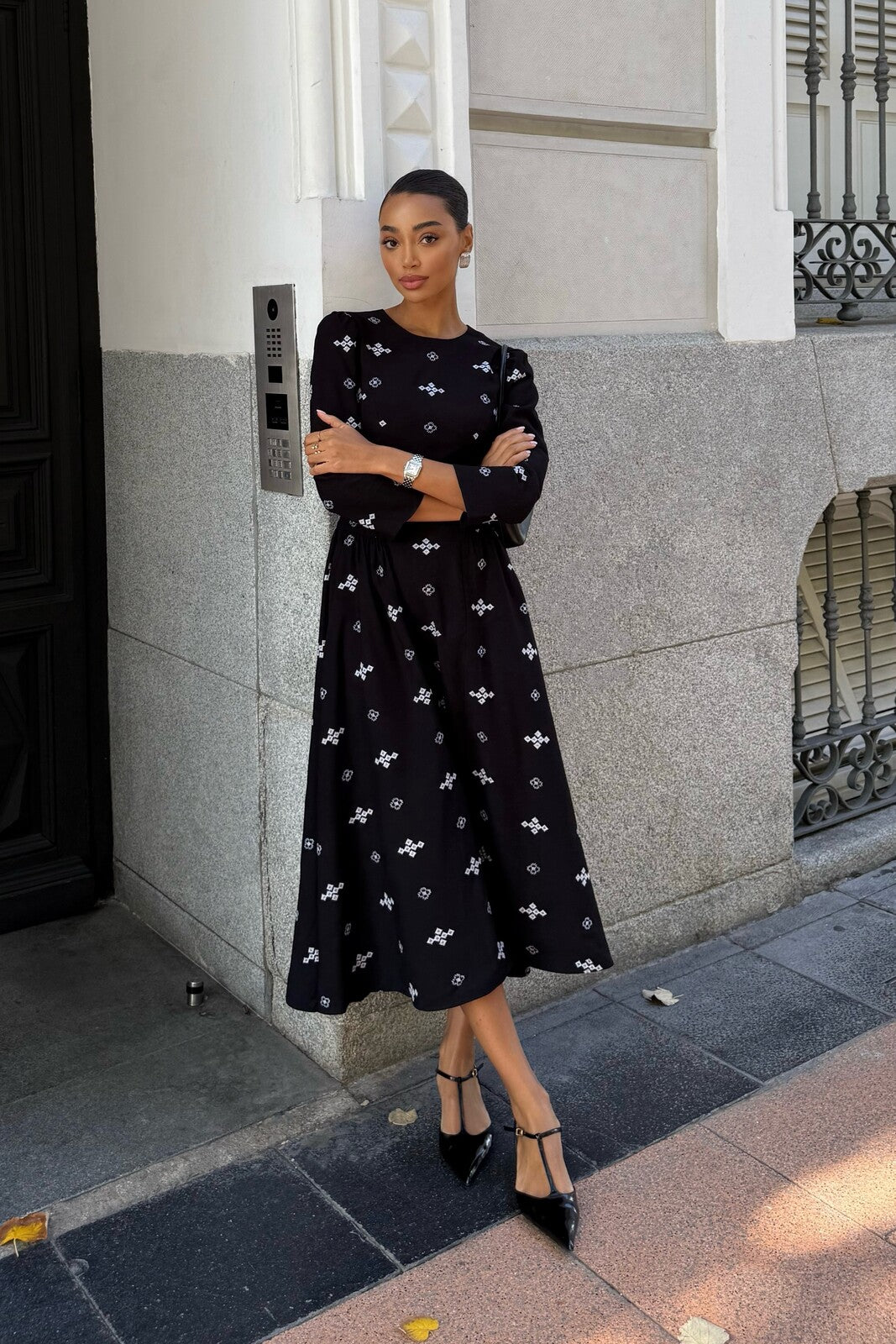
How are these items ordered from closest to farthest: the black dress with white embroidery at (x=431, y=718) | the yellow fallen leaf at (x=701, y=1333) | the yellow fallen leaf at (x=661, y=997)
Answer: the yellow fallen leaf at (x=701, y=1333), the black dress with white embroidery at (x=431, y=718), the yellow fallen leaf at (x=661, y=997)

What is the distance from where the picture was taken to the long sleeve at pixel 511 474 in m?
2.95

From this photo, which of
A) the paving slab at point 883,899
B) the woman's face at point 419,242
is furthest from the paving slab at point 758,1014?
the woman's face at point 419,242

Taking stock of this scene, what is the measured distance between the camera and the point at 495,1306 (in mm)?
2775

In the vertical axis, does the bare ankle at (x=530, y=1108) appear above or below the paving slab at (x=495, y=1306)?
above

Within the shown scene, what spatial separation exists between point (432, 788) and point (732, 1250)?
115 cm

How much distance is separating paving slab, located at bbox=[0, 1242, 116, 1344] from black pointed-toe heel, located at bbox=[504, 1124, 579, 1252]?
0.90 m

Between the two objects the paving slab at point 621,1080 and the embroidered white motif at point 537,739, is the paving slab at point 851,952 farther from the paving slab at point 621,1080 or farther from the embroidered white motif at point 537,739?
the embroidered white motif at point 537,739

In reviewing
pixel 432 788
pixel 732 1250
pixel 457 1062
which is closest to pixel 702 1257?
pixel 732 1250

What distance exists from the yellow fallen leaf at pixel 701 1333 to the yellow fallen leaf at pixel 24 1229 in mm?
1359

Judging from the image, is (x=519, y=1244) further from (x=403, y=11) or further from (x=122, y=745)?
(x=403, y=11)

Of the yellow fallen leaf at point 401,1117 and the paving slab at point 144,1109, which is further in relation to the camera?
the yellow fallen leaf at point 401,1117

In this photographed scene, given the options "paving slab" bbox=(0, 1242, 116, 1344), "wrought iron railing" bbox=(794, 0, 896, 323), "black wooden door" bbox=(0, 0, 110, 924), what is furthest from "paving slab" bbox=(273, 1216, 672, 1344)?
"wrought iron railing" bbox=(794, 0, 896, 323)

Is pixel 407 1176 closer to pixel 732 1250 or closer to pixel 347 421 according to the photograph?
pixel 732 1250

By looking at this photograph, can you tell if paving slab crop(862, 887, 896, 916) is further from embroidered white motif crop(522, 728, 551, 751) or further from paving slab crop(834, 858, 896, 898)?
embroidered white motif crop(522, 728, 551, 751)
